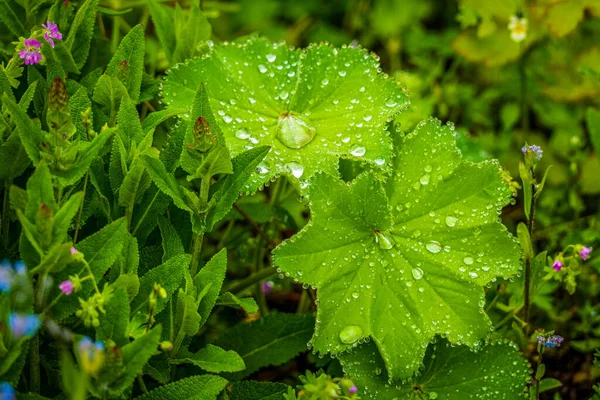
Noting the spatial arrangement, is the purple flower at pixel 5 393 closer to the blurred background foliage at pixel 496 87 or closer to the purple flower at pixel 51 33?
the blurred background foliage at pixel 496 87

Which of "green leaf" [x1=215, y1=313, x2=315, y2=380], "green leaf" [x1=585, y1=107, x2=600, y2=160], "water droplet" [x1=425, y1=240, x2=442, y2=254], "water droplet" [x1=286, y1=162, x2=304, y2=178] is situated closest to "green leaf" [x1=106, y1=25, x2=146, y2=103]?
"water droplet" [x1=286, y1=162, x2=304, y2=178]

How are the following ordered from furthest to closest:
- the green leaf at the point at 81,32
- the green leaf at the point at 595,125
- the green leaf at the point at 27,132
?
the green leaf at the point at 595,125 → the green leaf at the point at 81,32 → the green leaf at the point at 27,132

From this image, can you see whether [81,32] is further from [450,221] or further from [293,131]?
[450,221]

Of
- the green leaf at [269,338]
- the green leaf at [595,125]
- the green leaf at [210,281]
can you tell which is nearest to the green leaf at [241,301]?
the green leaf at [210,281]

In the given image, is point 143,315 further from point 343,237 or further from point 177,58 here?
point 177,58

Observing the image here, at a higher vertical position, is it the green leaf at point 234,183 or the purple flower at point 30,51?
the purple flower at point 30,51

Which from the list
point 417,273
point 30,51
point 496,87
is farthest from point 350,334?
point 496,87

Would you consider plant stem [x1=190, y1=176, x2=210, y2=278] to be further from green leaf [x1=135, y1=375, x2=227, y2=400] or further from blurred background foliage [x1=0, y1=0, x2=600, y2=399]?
green leaf [x1=135, y1=375, x2=227, y2=400]
